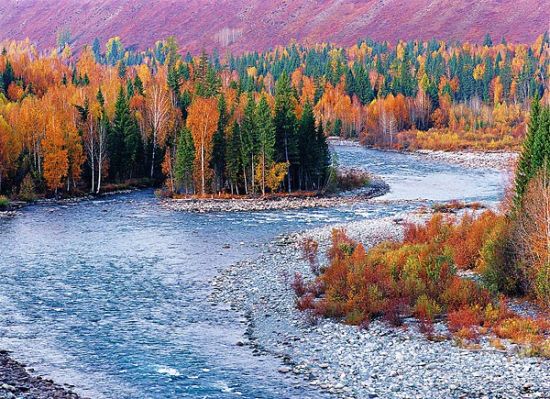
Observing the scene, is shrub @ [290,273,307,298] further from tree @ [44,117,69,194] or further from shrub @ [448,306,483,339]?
tree @ [44,117,69,194]

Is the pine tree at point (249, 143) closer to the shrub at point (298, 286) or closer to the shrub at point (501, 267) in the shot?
the shrub at point (298, 286)

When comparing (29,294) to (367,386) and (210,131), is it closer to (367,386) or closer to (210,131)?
(367,386)

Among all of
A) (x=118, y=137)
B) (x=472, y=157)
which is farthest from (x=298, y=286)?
(x=472, y=157)

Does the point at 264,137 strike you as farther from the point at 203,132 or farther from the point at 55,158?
the point at 55,158

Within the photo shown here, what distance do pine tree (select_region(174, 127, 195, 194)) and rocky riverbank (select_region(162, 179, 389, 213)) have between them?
247cm

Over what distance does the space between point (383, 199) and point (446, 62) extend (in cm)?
14471

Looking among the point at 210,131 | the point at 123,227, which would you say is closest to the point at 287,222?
the point at 123,227

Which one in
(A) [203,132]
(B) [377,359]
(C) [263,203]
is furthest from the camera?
(A) [203,132]

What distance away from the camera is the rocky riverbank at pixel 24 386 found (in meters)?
19.5

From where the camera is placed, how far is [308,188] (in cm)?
7031

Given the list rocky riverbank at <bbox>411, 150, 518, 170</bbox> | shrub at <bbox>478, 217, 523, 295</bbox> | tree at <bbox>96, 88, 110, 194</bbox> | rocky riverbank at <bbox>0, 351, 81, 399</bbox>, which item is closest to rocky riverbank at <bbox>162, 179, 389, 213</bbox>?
tree at <bbox>96, 88, 110, 194</bbox>

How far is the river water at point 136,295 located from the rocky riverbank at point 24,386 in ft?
1.74

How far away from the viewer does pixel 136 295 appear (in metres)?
31.8

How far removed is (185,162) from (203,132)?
334 cm
